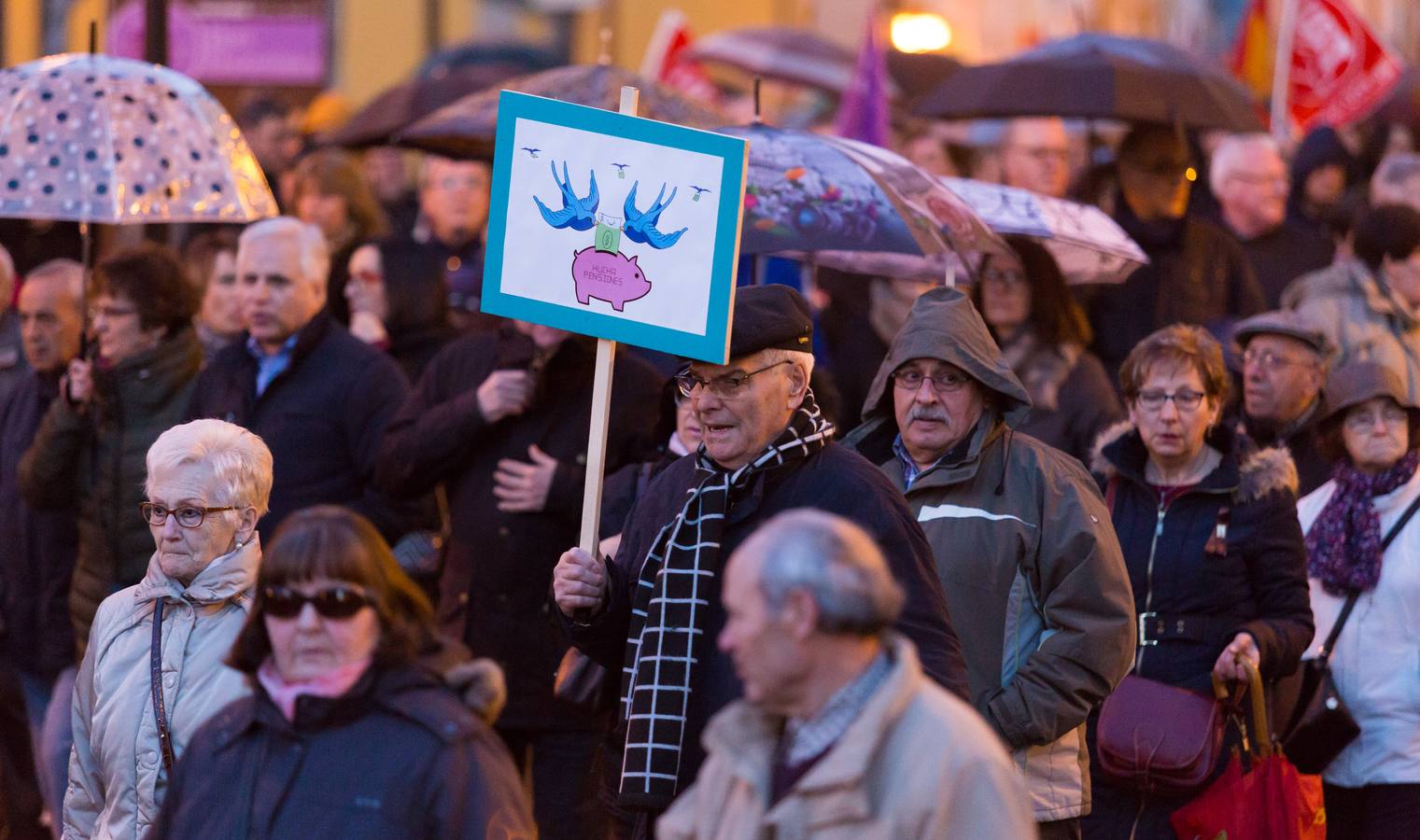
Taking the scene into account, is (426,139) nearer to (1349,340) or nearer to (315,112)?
(1349,340)

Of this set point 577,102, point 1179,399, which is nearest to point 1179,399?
point 1179,399

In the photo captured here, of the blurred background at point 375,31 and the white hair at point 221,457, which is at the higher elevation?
the blurred background at point 375,31

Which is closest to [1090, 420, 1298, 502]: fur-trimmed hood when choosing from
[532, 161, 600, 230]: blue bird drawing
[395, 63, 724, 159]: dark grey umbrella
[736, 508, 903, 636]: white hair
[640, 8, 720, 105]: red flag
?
[532, 161, 600, 230]: blue bird drawing

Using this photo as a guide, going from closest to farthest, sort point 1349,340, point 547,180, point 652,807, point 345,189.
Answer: point 652,807
point 547,180
point 1349,340
point 345,189

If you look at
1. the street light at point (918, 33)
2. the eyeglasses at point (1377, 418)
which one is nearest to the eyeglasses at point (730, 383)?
the eyeglasses at point (1377, 418)

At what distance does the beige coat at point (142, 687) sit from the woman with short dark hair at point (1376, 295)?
5.28 metres

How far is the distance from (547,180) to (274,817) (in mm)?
1957

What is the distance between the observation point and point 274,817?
435 centimetres

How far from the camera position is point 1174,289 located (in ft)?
32.7

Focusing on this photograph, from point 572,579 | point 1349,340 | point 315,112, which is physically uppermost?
point 315,112

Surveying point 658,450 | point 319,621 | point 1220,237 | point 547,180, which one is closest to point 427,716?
point 319,621

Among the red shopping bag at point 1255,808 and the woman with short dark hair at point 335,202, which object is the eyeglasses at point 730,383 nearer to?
the red shopping bag at point 1255,808

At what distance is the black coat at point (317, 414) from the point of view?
7898 mm

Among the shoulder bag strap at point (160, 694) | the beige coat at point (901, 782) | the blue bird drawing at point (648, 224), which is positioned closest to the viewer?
the beige coat at point (901, 782)
